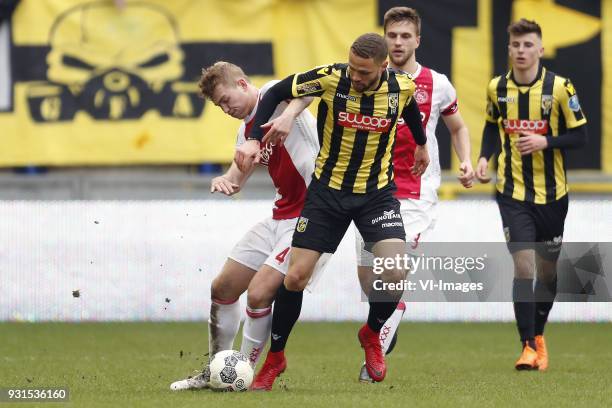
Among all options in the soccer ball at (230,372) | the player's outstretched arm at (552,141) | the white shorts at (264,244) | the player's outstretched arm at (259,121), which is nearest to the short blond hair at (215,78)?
the player's outstretched arm at (259,121)

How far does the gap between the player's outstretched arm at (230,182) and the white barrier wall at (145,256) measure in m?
5.02

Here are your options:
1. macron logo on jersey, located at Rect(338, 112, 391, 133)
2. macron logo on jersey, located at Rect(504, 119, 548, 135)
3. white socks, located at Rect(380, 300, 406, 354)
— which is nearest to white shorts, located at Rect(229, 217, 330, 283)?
macron logo on jersey, located at Rect(338, 112, 391, 133)

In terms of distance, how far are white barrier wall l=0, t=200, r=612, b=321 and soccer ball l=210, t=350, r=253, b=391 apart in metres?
5.18

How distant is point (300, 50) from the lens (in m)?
13.4

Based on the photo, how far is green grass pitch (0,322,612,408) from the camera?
6.53 metres

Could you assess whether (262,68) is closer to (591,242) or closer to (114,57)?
(114,57)

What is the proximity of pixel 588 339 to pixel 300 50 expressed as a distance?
4.56 m

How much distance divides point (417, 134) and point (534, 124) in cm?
154

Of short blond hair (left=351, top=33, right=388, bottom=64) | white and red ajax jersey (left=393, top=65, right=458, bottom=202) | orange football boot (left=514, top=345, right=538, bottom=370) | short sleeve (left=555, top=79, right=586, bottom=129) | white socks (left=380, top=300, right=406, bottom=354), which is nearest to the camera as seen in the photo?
short blond hair (left=351, top=33, right=388, bottom=64)

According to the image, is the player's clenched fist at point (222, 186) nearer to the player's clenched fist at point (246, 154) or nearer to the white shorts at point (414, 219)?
the player's clenched fist at point (246, 154)

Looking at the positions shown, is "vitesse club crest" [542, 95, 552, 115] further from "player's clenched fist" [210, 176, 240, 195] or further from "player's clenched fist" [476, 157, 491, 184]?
"player's clenched fist" [210, 176, 240, 195]

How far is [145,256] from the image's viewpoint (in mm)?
12125

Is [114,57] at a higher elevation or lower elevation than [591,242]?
higher

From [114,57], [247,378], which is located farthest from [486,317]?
[247,378]
